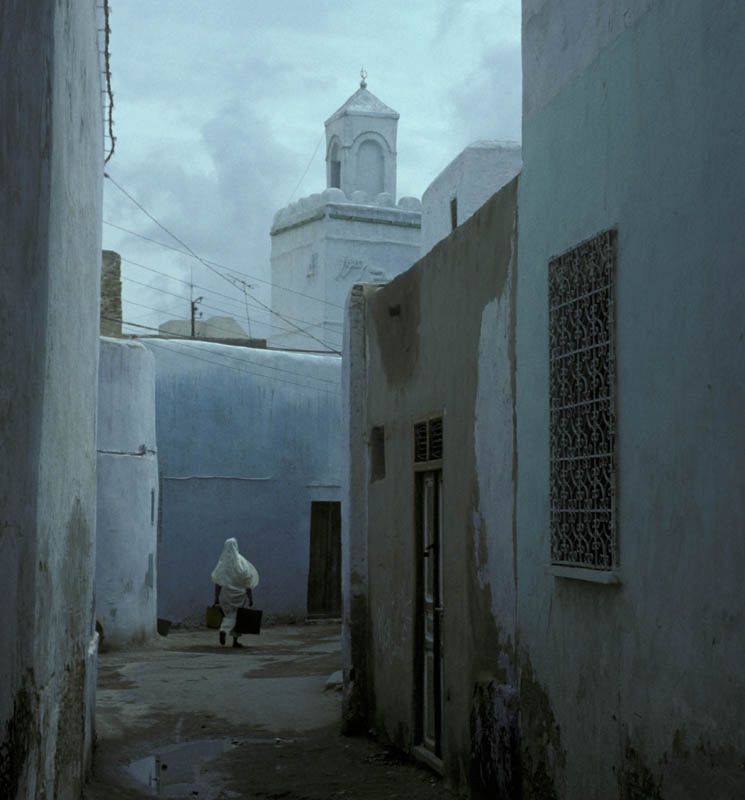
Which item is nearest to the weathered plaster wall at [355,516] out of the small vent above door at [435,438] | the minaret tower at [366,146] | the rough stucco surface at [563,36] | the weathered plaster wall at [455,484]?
the weathered plaster wall at [455,484]

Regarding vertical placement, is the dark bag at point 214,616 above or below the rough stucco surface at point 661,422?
below

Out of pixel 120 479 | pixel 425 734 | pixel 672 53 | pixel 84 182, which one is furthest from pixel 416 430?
pixel 120 479

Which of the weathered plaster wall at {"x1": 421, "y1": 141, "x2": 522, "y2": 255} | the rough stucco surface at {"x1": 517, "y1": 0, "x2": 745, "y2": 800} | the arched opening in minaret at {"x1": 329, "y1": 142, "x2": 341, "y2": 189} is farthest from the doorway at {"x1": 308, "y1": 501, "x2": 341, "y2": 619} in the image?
the arched opening in minaret at {"x1": 329, "y1": 142, "x2": 341, "y2": 189}

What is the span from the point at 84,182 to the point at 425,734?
4.06 m

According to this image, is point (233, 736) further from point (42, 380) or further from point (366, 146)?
point (366, 146)

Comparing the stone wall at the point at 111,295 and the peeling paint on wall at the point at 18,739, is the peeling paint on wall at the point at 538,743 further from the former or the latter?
the stone wall at the point at 111,295

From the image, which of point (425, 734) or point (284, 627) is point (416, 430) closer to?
point (425, 734)

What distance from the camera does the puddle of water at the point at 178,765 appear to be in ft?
25.3

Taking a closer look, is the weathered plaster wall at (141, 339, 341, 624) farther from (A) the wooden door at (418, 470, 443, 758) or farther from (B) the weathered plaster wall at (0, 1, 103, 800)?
(B) the weathered plaster wall at (0, 1, 103, 800)

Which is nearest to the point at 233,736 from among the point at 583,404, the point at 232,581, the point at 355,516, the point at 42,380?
the point at 355,516

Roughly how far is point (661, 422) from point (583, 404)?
2.42 ft

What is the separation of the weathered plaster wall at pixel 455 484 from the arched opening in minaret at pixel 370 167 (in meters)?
27.5

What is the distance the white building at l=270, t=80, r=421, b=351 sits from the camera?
3516cm

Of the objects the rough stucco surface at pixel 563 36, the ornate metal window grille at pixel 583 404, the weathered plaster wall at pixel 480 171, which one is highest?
the weathered plaster wall at pixel 480 171
